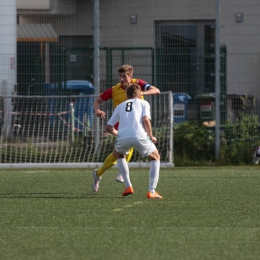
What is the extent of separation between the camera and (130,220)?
7.80 m

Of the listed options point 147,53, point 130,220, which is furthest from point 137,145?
point 147,53

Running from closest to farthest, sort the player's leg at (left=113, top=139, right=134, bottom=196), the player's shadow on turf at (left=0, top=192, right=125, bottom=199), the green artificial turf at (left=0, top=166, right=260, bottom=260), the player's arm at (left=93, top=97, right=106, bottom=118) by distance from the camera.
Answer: the green artificial turf at (left=0, top=166, right=260, bottom=260), the player's leg at (left=113, top=139, right=134, bottom=196), the player's shadow on turf at (left=0, top=192, right=125, bottom=199), the player's arm at (left=93, top=97, right=106, bottom=118)

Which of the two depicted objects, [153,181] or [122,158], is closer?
[153,181]

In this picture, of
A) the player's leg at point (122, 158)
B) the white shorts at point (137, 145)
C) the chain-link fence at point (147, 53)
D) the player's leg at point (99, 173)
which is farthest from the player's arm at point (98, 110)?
the chain-link fence at point (147, 53)

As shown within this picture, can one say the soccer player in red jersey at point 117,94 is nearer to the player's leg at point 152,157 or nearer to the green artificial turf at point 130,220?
the green artificial turf at point 130,220

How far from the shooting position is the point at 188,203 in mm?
9250

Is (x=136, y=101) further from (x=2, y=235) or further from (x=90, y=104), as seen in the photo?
(x=90, y=104)

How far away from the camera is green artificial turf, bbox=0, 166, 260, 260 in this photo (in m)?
6.16

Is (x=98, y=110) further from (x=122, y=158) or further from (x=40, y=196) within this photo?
(x=40, y=196)

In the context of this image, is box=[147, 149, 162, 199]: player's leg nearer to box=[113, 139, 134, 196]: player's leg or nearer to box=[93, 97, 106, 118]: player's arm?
box=[113, 139, 134, 196]: player's leg

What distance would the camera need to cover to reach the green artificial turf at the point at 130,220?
616cm

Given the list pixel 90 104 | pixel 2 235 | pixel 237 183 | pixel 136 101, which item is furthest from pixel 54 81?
pixel 2 235

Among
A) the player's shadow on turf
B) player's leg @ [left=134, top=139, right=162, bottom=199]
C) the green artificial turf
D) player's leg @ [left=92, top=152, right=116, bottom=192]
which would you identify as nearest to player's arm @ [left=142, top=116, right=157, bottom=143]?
player's leg @ [left=134, top=139, right=162, bottom=199]

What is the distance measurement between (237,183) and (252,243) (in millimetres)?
5768
